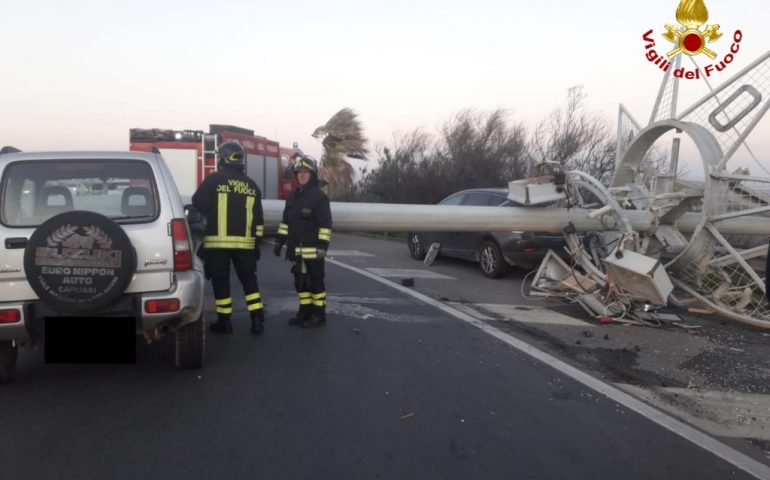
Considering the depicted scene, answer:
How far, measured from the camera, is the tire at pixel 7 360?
4.45 meters

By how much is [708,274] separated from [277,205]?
5444 mm

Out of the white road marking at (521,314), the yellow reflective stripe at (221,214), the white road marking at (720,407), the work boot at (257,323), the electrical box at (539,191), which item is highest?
the electrical box at (539,191)

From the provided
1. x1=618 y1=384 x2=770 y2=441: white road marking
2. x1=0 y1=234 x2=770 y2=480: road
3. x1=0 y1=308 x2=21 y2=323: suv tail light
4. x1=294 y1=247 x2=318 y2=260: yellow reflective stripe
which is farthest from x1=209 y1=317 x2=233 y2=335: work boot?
x1=618 y1=384 x2=770 y2=441: white road marking

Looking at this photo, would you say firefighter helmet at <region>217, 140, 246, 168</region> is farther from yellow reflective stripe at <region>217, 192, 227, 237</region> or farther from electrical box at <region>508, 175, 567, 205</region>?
electrical box at <region>508, 175, 567, 205</region>

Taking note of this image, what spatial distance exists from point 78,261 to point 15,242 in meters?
0.47

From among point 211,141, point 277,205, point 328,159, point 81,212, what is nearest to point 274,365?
point 81,212

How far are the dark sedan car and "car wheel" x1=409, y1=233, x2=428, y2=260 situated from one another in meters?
0.30

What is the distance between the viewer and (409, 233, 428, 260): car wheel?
1243 centimetres

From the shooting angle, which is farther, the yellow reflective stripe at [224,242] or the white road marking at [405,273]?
the white road marking at [405,273]

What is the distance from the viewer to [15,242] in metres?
3.98

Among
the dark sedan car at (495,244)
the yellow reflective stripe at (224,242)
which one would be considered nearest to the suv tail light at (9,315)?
the yellow reflective stripe at (224,242)

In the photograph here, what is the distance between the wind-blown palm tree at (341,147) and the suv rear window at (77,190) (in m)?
19.3

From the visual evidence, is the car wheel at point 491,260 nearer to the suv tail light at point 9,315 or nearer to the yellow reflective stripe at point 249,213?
the yellow reflective stripe at point 249,213

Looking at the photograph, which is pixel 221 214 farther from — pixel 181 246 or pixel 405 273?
pixel 405 273
